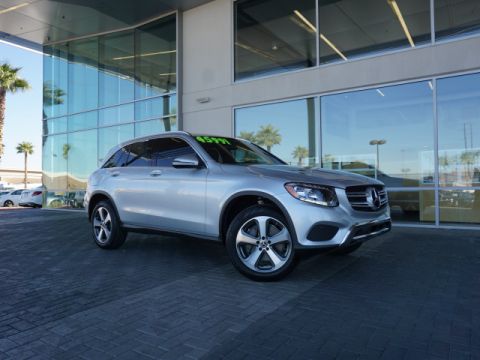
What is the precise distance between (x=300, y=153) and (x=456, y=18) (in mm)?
4596

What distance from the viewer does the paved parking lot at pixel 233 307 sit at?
9.11 feet

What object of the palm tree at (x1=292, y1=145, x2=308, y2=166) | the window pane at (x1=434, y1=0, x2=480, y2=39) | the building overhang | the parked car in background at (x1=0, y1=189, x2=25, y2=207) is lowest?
the parked car in background at (x1=0, y1=189, x2=25, y2=207)

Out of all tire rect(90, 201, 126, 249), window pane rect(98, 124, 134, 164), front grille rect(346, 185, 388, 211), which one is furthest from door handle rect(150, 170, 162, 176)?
window pane rect(98, 124, 134, 164)

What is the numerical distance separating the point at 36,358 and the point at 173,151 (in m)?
3.32

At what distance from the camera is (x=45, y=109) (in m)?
17.5

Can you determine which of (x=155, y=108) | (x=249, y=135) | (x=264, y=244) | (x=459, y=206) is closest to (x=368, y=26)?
(x=249, y=135)

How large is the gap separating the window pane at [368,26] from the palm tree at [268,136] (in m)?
2.19

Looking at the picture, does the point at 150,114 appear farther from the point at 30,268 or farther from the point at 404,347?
the point at 404,347

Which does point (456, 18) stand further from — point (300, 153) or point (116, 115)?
point (116, 115)

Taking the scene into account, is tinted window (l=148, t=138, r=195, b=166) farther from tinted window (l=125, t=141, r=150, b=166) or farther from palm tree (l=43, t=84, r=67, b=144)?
palm tree (l=43, t=84, r=67, b=144)

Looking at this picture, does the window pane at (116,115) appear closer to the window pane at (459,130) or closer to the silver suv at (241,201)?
the silver suv at (241,201)

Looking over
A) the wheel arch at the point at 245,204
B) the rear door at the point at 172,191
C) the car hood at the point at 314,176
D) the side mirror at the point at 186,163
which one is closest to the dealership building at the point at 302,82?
the car hood at the point at 314,176

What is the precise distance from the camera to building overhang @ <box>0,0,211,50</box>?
1265 centimetres

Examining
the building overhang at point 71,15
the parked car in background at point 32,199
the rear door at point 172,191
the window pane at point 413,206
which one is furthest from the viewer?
the parked car in background at point 32,199
